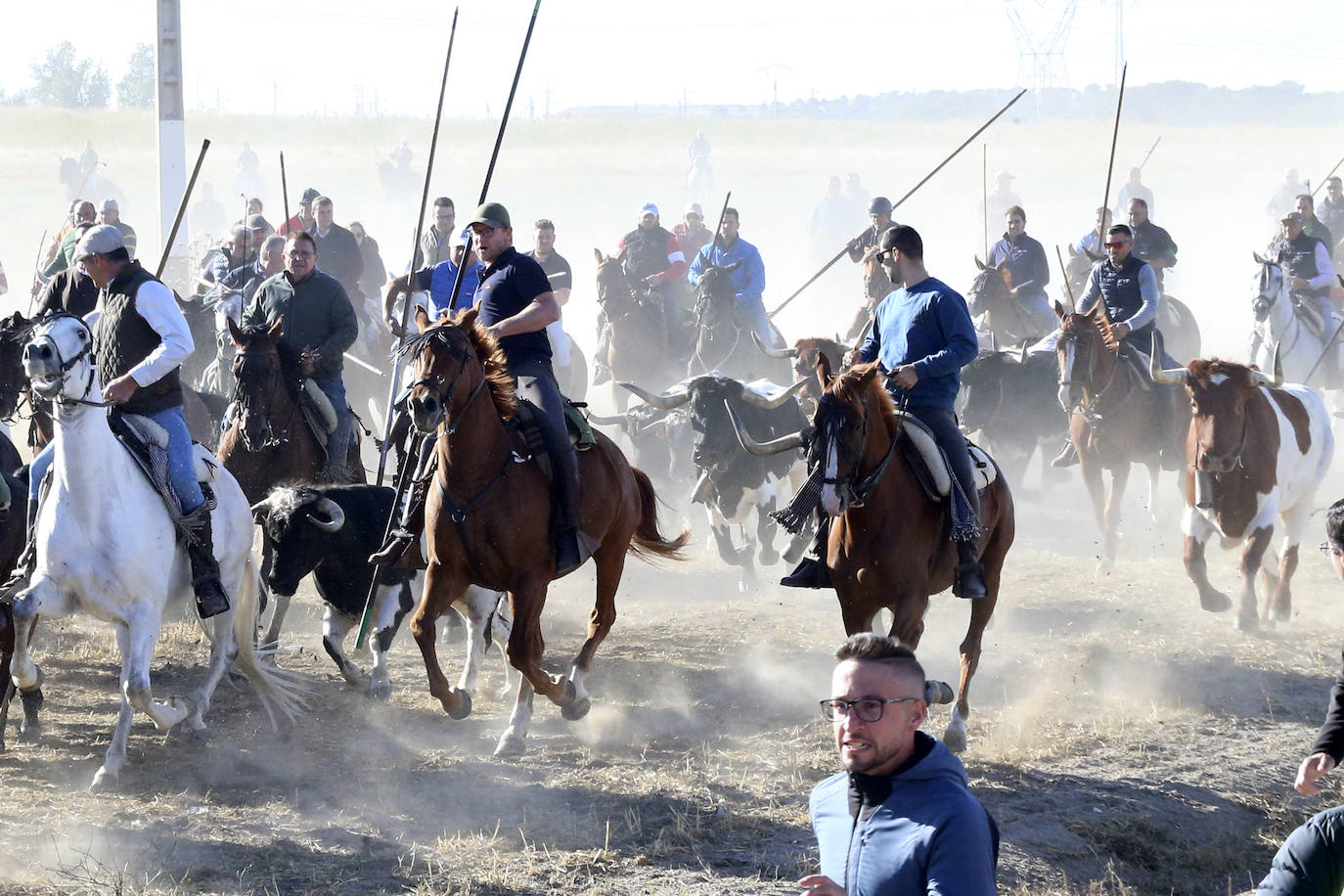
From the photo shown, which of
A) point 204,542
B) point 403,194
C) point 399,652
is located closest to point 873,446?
point 204,542

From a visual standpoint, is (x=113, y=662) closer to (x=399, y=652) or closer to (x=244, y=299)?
(x=399, y=652)

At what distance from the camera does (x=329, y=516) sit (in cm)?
930

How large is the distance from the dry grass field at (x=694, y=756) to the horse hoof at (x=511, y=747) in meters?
0.11

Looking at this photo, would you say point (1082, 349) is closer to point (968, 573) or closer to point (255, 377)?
point (968, 573)

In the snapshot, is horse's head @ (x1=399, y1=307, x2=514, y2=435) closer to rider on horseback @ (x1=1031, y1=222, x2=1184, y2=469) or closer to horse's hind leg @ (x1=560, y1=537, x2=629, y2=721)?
horse's hind leg @ (x1=560, y1=537, x2=629, y2=721)

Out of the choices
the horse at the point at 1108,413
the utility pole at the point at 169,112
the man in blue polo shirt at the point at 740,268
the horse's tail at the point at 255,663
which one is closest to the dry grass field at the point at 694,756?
the horse's tail at the point at 255,663

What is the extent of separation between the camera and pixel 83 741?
8445 millimetres

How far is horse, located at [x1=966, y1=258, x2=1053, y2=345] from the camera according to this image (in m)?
18.9

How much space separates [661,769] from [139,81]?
246ft

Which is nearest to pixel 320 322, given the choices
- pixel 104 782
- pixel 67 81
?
pixel 104 782

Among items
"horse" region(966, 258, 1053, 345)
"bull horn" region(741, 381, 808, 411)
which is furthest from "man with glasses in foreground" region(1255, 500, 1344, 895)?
"horse" region(966, 258, 1053, 345)

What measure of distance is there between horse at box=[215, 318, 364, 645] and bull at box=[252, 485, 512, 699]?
0.84 m

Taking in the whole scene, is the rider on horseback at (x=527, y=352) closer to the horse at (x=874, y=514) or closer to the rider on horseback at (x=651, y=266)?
the horse at (x=874, y=514)

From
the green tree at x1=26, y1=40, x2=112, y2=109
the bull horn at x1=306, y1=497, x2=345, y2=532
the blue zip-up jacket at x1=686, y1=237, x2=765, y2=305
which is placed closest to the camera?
the bull horn at x1=306, y1=497, x2=345, y2=532
